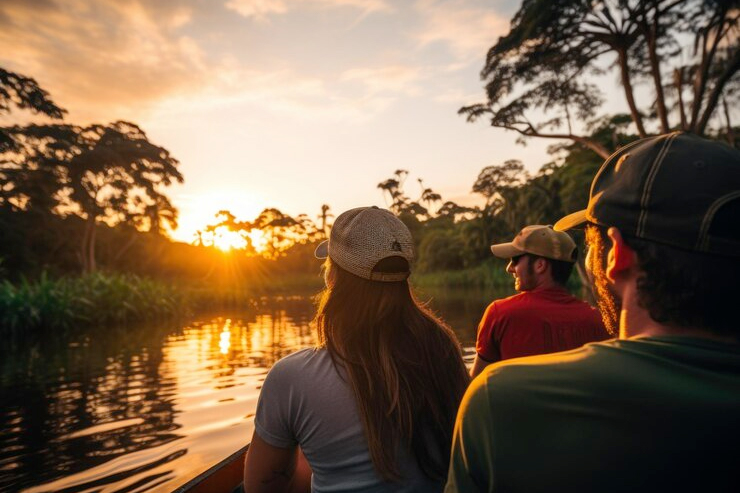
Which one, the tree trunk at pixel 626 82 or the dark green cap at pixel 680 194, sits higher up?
the tree trunk at pixel 626 82

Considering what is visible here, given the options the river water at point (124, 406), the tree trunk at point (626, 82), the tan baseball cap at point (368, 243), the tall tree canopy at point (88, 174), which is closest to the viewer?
the tan baseball cap at point (368, 243)

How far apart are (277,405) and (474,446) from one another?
92 cm

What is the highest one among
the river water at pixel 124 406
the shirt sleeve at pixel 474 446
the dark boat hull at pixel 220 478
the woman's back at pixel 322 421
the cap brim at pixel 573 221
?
the cap brim at pixel 573 221

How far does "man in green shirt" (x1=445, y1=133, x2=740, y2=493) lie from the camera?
646 mm

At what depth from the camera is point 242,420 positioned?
19.2 ft

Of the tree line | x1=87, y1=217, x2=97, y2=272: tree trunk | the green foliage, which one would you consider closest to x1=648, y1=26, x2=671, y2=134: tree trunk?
the tree line

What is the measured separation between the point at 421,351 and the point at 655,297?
3.07ft

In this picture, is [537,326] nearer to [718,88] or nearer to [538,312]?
[538,312]

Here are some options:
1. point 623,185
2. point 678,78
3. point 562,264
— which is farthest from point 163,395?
point 678,78

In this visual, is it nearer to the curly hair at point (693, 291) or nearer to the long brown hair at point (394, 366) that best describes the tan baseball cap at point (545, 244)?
the long brown hair at point (394, 366)

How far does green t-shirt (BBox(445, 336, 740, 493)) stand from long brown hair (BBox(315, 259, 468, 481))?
0.81 metres

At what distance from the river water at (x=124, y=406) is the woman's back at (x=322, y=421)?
1.72 metres

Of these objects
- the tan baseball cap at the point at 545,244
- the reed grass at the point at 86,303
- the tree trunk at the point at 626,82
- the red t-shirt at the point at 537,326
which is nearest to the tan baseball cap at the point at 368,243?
the red t-shirt at the point at 537,326

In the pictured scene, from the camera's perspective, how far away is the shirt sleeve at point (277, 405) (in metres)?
1.50
